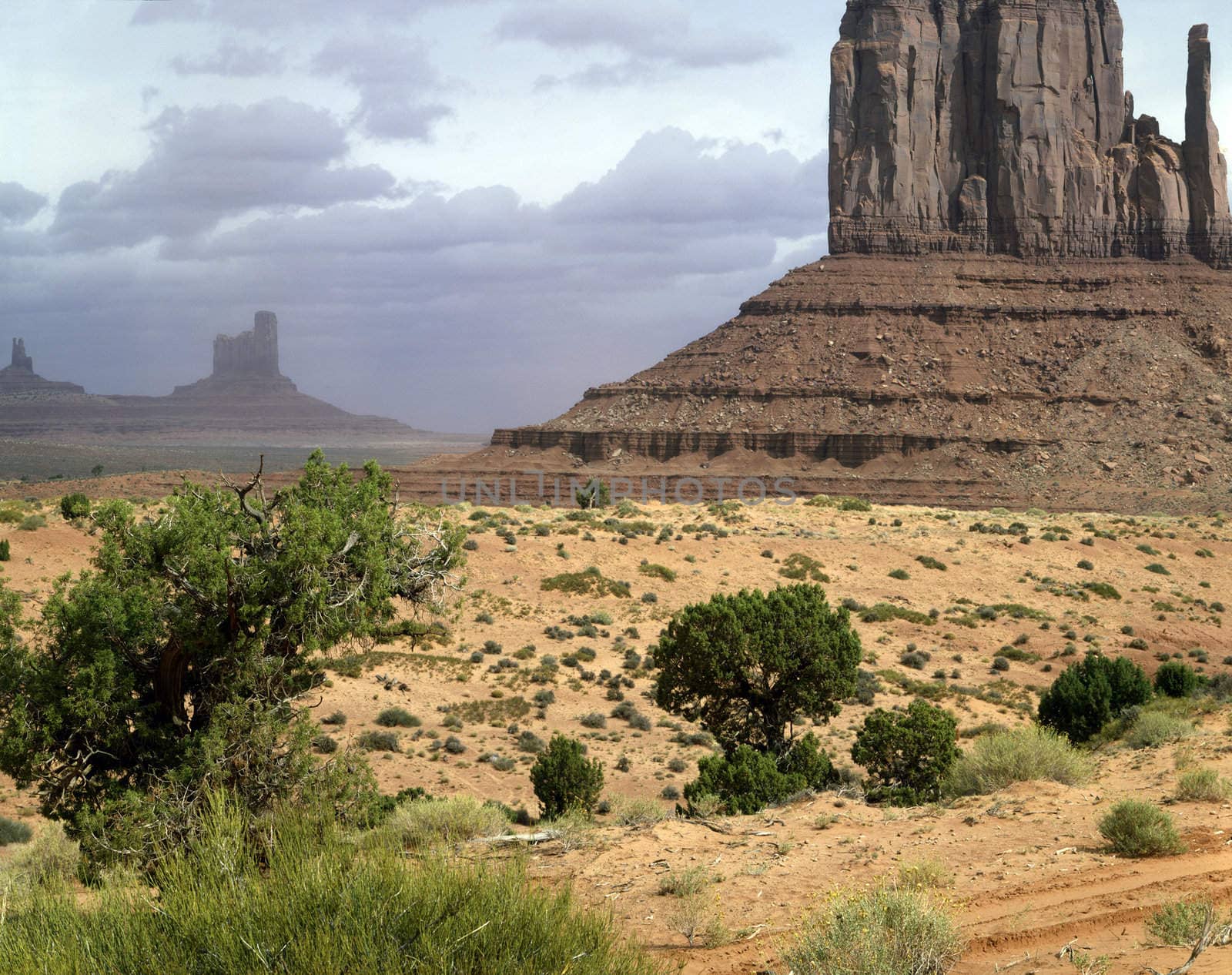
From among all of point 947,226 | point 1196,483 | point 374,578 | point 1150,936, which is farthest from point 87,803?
point 947,226

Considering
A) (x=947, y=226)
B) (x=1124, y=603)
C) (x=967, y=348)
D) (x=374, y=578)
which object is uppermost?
(x=947, y=226)

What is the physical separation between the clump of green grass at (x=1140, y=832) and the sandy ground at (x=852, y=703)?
Result: 0.20 meters

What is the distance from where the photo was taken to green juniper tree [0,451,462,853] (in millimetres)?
12266

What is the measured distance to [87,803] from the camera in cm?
1230

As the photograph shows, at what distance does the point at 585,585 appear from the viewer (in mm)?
37344

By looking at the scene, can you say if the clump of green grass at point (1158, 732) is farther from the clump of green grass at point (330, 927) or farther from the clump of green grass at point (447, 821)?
the clump of green grass at point (330, 927)

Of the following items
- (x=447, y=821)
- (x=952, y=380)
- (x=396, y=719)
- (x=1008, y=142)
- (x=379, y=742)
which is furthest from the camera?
(x=1008, y=142)

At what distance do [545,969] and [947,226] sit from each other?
12431 cm

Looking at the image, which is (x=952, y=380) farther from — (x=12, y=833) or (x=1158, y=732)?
(x=12, y=833)

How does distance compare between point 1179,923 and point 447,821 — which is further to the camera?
point 447,821

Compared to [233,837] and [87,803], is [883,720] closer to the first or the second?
[87,803]

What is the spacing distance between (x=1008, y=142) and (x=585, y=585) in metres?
103

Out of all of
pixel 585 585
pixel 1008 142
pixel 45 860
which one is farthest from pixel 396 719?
pixel 1008 142

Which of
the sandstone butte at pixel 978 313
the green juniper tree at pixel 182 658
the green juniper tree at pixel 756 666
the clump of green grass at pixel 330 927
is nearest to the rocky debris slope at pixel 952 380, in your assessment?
the sandstone butte at pixel 978 313
